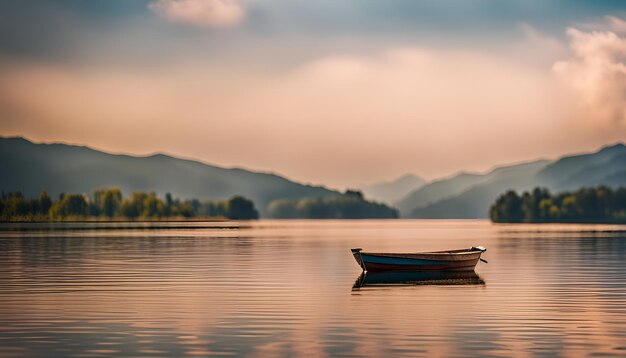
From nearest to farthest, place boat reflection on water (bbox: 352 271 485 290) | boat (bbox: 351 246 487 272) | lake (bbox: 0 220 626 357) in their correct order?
lake (bbox: 0 220 626 357) < boat reflection on water (bbox: 352 271 485 290) < boat (bbox: 351 246 487 272)

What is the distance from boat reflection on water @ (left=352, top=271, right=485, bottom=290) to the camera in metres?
64.5

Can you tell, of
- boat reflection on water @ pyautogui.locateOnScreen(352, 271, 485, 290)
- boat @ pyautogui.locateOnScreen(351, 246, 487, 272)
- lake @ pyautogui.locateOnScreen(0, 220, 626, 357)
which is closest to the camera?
lake @ pyautogui.locateOnScreen(0, 220, 626, 357)

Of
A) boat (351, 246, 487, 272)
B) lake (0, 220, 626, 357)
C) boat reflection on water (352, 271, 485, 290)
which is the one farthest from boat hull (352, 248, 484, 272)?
lake (0, 220, 626, 357)

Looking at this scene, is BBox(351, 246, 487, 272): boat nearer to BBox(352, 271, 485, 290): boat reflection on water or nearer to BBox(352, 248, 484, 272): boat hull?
BBox(352, 248, 484, 272): boat hull

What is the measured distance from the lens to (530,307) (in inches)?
1881

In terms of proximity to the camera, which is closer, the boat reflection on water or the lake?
the lake

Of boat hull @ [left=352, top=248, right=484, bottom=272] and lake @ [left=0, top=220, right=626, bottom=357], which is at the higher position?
boat hull @ [left=352, top=248, right=484, bottom=272]

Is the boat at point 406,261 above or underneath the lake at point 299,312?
above

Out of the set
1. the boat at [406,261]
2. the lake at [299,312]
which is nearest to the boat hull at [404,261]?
the boat at [406,261]

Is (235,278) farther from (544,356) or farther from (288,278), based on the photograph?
(544,356)

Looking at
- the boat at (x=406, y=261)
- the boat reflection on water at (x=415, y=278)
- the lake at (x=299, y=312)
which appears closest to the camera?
the lake at (x=299, y=312)

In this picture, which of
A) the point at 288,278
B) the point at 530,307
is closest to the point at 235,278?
the point at 288,278

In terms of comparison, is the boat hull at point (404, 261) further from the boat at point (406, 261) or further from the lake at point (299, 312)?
the lake at point (299, 312)

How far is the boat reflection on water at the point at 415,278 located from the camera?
64.5 m
